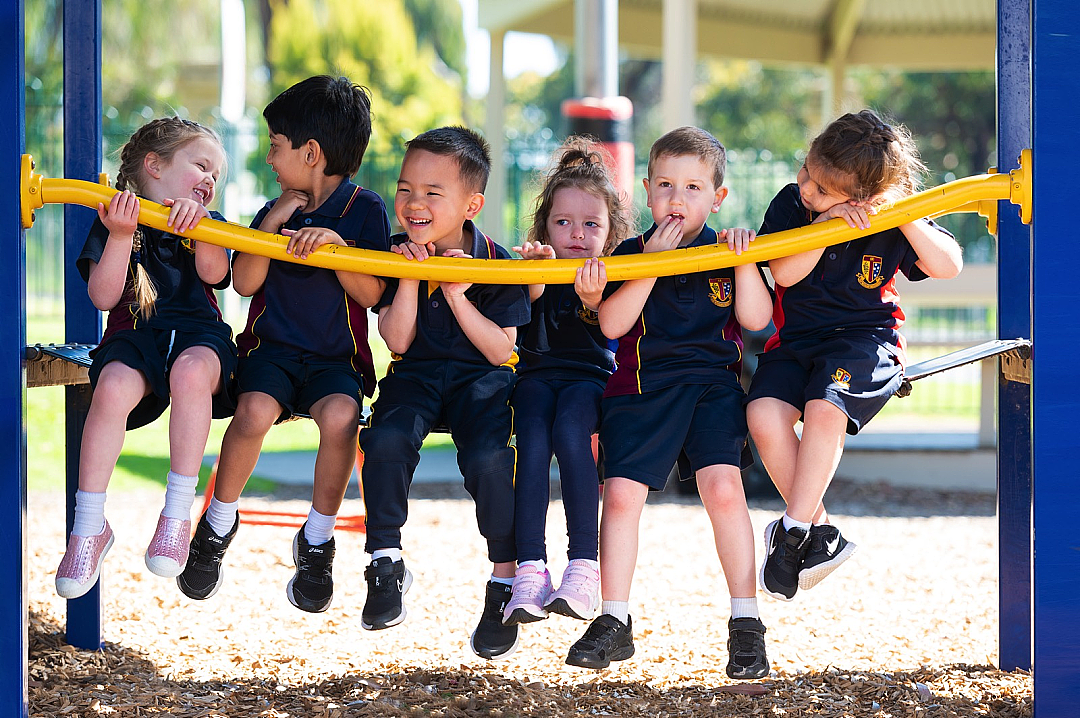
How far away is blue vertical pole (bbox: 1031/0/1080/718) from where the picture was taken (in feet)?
8.30

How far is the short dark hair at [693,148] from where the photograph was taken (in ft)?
9.14

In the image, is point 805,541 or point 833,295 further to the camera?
point 833,295

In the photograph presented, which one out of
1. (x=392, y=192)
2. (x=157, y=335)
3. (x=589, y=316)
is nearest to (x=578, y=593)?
(x=589, y=316)

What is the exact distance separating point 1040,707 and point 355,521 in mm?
2790

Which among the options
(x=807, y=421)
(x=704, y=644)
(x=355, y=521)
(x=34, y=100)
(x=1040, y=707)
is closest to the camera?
(x=1040, y=707)

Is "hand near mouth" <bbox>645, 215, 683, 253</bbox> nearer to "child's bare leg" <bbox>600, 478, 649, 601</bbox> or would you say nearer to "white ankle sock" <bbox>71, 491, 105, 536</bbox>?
"child's bare leg" <bbox>600, 478, 649, 601</bbox>

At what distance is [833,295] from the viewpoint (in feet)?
9.48

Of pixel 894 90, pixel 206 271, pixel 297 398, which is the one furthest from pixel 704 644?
pixel 894 90

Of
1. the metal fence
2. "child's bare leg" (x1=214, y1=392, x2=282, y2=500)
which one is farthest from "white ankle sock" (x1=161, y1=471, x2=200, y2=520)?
the metal fence

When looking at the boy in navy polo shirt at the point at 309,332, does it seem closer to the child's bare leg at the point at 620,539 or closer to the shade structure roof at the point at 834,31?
the child's bare leg at the point at 620,539

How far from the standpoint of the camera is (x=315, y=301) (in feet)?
9.43

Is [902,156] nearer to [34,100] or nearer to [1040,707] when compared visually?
[1040,707]

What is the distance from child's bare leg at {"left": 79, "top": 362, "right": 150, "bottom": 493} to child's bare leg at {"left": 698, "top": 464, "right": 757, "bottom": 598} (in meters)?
1.42

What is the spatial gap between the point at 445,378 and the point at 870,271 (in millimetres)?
1156
